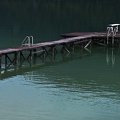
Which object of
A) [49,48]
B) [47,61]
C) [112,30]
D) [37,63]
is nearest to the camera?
[37,63]

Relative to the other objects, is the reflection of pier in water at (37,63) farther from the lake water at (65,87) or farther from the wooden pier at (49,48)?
the wooden pier at (49,48)

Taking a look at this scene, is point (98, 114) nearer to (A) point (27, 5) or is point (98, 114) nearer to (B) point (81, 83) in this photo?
(B) point (81, 83)

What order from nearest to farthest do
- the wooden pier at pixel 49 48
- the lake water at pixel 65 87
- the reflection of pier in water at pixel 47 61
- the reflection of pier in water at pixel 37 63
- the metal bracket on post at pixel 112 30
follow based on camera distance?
the lake water at pixel 65 87 < the reflection of pier in water at pixel 37 63 < the reflection of pier in water at pixel 47 61 < the wooden pier at pixel 49 48 < the metal bracket on post at pixel 112 30

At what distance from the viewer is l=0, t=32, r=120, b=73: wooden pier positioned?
27.8 meters

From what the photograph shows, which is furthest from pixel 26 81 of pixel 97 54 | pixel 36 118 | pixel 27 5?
pixel 27 5

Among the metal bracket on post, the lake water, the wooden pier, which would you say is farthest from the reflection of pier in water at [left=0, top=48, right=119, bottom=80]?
the metal bracket on post

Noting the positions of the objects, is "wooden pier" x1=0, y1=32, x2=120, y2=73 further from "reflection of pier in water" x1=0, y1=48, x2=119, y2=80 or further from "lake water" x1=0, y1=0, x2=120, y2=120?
"lake water" x1=0, y1=0, x2=120, y2=120

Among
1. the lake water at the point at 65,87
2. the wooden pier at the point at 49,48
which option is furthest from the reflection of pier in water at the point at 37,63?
the wooden pier at the point at 49,48

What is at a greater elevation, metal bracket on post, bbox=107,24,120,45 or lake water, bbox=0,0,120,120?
metal bracket on post, bbox=107,24,120,45

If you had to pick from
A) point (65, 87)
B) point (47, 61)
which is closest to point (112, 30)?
point (47, 61)

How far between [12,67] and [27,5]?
64175mm

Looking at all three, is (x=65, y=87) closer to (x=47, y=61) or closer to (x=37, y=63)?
(x=37, y=63)

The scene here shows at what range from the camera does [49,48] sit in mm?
34438

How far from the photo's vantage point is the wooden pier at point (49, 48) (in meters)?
27.8
